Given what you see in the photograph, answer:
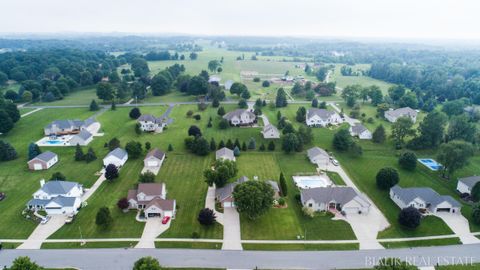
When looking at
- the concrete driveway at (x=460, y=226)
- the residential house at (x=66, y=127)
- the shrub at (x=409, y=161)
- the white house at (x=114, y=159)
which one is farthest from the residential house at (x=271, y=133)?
the residential house at (x=66, y=127)

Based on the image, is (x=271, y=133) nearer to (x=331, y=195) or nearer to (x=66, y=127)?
(x=331, y=195)

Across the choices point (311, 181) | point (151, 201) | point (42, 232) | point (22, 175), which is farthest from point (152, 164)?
point (311, 181)

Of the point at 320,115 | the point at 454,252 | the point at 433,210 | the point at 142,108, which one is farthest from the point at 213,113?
the point at 454,252

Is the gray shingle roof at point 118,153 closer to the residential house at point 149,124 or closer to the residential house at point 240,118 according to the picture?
the residential house at point 149,124

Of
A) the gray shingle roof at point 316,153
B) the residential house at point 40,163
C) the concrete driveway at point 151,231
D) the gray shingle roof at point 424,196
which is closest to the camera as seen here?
the concrete driveway at point 151,231

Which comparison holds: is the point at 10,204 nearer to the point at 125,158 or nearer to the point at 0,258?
the point at 0,258
